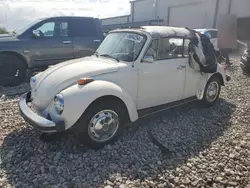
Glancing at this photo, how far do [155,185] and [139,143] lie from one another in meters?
1.04

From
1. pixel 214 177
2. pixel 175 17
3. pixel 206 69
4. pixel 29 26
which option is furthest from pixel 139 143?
pixel 175 17

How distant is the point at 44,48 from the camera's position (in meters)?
7.86

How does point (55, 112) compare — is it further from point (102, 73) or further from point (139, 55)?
point (139, 55)

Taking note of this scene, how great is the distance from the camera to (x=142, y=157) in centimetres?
366

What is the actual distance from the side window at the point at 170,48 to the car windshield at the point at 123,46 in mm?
413

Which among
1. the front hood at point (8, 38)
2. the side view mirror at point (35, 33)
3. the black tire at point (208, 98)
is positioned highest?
the side view mirror at point (35, 33)

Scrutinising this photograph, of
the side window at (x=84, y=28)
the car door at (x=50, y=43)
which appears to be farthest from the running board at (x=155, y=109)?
the side window at (x=84, y=28)

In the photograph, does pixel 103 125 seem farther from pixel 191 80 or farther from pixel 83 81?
pixel 191 80

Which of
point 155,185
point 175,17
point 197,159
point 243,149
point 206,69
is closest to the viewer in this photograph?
point 155,185

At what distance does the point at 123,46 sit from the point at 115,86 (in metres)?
1.02

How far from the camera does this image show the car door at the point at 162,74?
4.36 meters

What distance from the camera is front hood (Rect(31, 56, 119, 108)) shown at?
12.5ft

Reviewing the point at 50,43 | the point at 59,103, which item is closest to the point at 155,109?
the point at 59,103

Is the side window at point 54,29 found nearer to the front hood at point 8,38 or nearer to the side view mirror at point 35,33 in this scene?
the side view mirror at point 35,33
